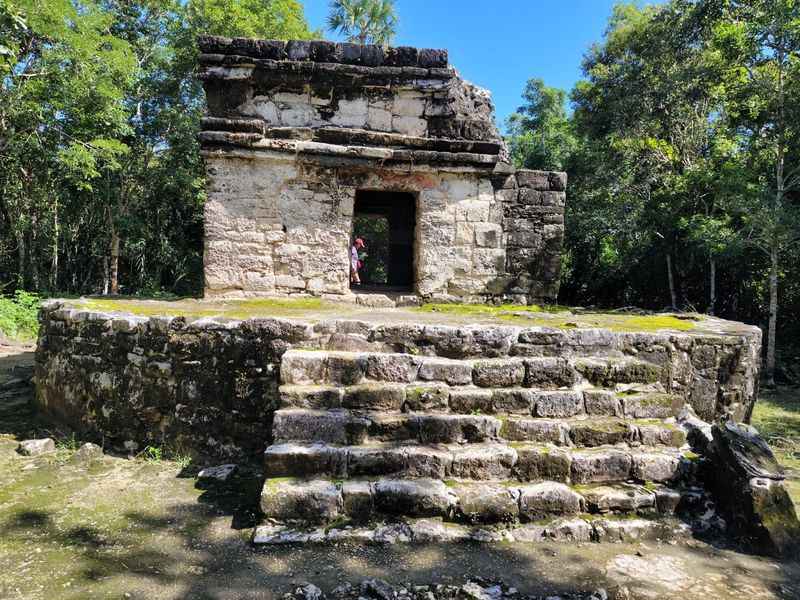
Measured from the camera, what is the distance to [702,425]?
3.67 m

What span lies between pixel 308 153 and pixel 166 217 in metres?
14.0

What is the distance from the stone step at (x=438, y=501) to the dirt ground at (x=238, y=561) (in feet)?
0.69

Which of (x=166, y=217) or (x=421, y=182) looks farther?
(x=166, y=217)

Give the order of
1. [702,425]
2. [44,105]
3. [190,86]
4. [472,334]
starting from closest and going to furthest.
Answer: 1. [702,425]
2. [472,334]
3. [44,105]
4. [190,86]

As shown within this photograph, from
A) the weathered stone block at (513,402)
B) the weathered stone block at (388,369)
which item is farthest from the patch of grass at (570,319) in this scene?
the weathered stone block at (388,369)

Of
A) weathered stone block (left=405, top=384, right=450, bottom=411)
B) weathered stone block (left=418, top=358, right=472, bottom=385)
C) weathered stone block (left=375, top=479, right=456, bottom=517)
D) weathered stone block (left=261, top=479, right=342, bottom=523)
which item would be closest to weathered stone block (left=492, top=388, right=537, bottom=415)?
weathered stone block (left=418, top=358, right=472, bottom=385)

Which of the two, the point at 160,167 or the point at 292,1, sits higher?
the point at 292,1

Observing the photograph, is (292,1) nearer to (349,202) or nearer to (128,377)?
(349,202)

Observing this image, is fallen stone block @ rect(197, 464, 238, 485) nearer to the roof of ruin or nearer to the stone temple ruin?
the stone temple ruin

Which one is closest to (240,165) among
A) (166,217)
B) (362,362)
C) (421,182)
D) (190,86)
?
(421,182)

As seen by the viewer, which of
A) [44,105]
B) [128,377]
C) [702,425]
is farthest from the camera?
[44,105]

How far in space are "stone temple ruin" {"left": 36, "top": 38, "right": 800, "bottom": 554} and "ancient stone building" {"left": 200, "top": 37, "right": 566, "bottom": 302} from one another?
0.09 feet

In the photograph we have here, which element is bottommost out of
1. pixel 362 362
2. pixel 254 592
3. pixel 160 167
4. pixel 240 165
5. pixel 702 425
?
pixel 254 592

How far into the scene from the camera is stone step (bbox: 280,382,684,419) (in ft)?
11.6
